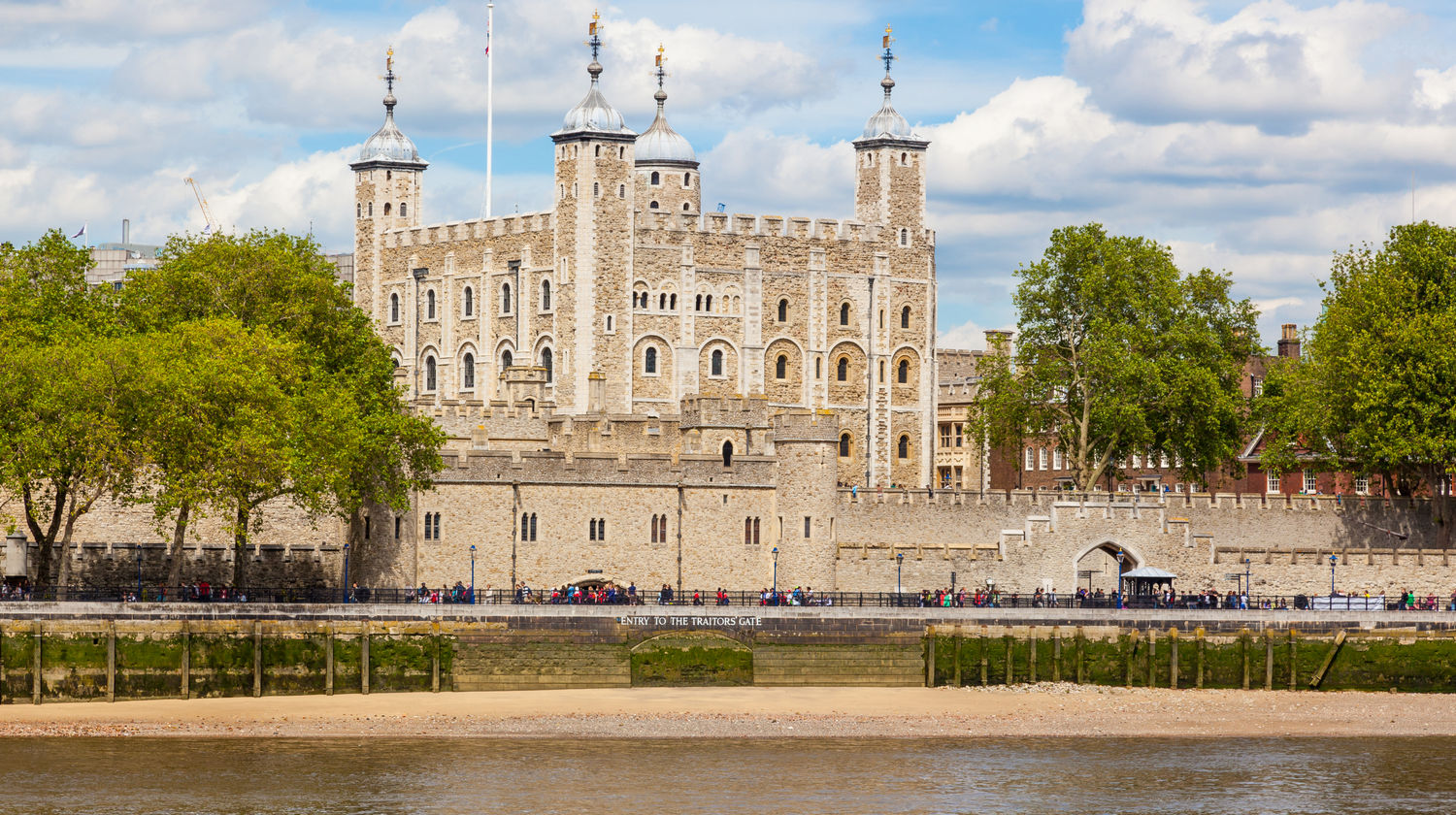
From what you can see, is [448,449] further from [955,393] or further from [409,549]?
[955,393]

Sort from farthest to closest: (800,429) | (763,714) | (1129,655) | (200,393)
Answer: (800,429) → (1129,655) → (200,393) → (763,714)

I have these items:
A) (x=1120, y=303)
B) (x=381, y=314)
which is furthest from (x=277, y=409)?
(x=381, y=314)

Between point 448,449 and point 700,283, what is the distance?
2634 centimetres

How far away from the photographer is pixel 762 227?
96438mm

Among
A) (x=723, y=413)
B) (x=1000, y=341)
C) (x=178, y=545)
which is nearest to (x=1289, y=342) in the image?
(x=1000, y=341)

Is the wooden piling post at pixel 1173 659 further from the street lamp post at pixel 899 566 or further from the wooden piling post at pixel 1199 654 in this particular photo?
the street lamp post at pixel 899 566

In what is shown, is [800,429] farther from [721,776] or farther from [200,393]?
[721,776]

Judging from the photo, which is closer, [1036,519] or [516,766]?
[516,766]

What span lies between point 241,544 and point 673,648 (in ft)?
39.4

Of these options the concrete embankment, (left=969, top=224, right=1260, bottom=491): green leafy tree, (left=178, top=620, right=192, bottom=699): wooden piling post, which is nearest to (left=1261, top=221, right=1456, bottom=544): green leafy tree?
(left=969, top=224, right=1260, bottom=491): green leafy tree

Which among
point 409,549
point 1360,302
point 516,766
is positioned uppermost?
point 1360,302

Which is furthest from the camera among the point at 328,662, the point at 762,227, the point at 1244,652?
the point at 762,227

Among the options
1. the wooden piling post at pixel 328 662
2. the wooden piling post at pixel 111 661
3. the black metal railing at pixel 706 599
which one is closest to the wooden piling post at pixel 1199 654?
the black metal railing at pixel 706 599

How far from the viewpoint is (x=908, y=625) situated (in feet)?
201
